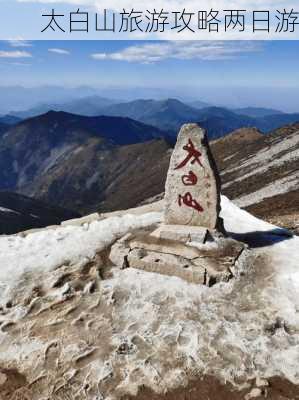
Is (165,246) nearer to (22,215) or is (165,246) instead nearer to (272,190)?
(272,190)

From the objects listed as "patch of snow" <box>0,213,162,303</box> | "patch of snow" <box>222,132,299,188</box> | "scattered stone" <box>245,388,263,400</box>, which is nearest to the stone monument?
"patch of snow" <box>0,213,162,303</box>

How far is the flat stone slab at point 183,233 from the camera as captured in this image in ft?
53.3

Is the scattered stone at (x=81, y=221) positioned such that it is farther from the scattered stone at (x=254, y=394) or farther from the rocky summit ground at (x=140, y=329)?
the scattered stone at (x=254, y=394)

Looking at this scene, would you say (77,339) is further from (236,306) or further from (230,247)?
(230,247)

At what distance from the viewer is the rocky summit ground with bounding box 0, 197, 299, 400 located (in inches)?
393

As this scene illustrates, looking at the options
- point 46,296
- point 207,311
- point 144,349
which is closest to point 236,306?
point 207,311

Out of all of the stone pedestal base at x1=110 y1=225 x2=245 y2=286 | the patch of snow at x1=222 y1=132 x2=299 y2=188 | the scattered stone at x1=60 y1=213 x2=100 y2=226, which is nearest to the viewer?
the stone pedestal base at x1=110 y1=225 x2=245 y2=286

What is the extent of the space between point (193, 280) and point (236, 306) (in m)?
1.86

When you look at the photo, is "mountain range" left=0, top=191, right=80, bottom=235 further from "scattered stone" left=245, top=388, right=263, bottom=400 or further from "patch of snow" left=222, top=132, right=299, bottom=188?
"scattered stone" left=245, top=388, right=263, bottom=400

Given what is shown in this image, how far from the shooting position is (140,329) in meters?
11.9

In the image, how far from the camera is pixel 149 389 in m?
9.84

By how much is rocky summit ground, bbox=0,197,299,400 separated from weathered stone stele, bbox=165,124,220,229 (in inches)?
94.1

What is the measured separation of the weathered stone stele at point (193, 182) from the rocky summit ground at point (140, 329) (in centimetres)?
239

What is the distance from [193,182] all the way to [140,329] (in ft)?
21.7
